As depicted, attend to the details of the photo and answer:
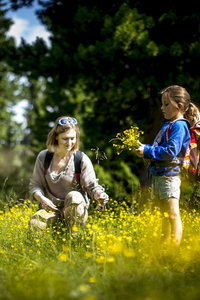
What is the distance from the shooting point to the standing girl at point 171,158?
2.89 meters

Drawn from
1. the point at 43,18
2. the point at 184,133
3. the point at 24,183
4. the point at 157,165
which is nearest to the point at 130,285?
the point at 157,165

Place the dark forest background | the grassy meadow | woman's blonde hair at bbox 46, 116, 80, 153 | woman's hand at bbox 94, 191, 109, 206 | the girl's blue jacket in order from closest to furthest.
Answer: the grassy meadow
the girl's blue jacket
woman's hand at bbox 94, 191, 109, 206
woman's blonde hair at bbox 46, 116, 80, 153
the dark forest background

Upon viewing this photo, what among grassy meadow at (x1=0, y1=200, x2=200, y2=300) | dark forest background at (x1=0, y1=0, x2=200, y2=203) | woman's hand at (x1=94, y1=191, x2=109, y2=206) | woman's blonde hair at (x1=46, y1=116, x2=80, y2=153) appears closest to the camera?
grassy meadow at (x1=0, y1=200, x2=200, y2=300)

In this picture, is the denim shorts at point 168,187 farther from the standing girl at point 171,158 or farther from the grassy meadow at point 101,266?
the grassy meadow at point 101,266

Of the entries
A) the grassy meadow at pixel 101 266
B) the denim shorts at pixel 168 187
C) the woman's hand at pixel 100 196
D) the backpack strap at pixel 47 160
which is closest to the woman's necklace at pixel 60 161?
the backpack strap at pixel 47 160

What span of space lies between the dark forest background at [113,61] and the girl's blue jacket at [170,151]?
2667mm

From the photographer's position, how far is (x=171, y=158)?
2.92 meters

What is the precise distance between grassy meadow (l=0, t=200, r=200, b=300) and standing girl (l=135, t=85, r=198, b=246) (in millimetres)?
202

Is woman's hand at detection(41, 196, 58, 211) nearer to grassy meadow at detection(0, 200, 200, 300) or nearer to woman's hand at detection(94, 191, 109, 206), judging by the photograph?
grassy meadow at detection(0, 200, 200, 300)

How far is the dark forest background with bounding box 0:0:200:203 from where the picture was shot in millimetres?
6516

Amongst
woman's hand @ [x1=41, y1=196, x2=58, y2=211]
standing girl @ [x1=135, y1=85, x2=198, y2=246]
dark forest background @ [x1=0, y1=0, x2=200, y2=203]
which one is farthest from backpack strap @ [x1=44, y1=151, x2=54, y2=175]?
dark forest background @ [x1=0, y1=0, x2=200, y2=203]

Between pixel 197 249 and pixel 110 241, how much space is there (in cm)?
75

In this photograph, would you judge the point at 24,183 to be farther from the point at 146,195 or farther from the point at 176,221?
the point at 176,221

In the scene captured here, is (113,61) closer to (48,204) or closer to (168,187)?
(48,204)
